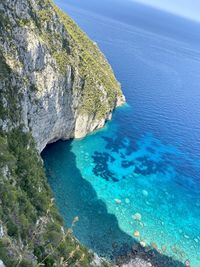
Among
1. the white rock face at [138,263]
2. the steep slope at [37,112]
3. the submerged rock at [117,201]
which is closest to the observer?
the steep slope at [37,112]

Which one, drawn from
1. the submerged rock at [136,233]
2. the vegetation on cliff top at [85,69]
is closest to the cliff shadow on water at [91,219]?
the submerged rock at [136,233]

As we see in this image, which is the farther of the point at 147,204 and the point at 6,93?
the point at 147,204

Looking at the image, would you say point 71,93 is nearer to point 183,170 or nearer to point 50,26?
point 50,26

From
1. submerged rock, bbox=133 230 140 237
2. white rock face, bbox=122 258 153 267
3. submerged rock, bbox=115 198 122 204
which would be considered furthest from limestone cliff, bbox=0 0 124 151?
white rock face, bbox=122 258 153 267

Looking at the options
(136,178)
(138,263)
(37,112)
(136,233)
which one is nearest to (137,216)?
(136,233)

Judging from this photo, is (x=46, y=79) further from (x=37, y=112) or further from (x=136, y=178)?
(x=136, y=178)

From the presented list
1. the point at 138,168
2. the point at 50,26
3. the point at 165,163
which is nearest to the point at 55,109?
the point at 50,26

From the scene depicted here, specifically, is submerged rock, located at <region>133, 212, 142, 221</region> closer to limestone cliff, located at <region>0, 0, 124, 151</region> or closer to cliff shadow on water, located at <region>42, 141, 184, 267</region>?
cliff shadow on water, located at <region>42, 141, 184, 267</region>

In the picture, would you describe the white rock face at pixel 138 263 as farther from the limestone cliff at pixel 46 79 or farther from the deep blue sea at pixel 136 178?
the limestone cliff at pixel 46 79
